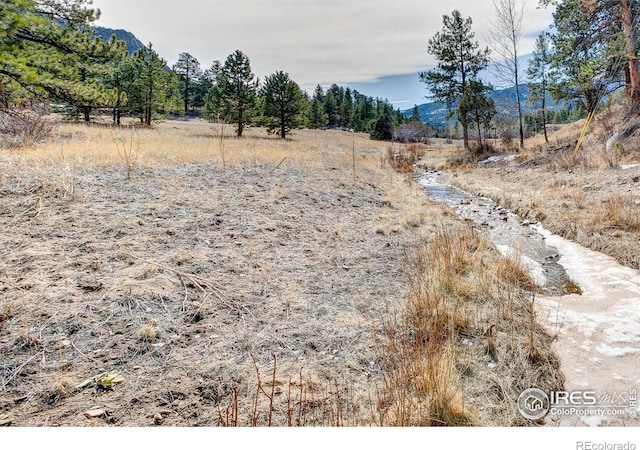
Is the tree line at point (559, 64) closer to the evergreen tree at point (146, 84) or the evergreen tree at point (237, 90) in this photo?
the evergreen tree at point (237, 90)

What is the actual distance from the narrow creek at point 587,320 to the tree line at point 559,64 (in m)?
5.23

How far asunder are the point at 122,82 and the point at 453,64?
70.9 feet

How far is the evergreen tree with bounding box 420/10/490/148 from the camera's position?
1647 cm

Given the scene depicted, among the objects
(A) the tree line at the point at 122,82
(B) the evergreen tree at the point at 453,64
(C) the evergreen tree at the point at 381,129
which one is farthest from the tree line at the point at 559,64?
(C) the evergreen tree at the point at 381,129

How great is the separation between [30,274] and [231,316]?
1919 millimetres

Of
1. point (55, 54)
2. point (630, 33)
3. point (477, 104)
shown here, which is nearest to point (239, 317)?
point (55, 54)

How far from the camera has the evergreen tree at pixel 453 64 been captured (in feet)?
54.0

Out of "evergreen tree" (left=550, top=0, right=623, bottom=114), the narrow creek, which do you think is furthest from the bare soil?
"evergreen tree" (left=550, top=0, right=623, bottom=114)

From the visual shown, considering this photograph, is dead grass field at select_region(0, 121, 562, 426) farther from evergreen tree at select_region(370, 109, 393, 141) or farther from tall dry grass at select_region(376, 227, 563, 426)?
evergreen tree at select_region(370, 109, 393, 141)

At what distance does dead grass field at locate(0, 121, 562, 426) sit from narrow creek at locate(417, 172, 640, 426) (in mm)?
170

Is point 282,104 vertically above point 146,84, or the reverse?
point 146,84

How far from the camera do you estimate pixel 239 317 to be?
2.68 meters

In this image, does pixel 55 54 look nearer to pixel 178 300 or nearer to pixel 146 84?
pixel 178 300
